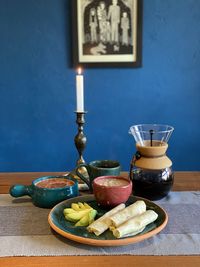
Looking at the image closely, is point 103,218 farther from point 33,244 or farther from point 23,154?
point 23,154

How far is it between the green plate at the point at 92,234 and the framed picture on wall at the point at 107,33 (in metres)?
1.25

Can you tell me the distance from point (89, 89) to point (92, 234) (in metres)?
1.40

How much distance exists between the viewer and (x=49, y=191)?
35.2 inches

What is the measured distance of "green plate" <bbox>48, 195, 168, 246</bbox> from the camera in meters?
0.68

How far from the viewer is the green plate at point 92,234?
68 centimetres

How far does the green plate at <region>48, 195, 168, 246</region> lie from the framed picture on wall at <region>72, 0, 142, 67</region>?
4.10ft

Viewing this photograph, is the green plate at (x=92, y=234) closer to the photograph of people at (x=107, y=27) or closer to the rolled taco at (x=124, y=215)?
the rolled taco at (x=124, y=215)

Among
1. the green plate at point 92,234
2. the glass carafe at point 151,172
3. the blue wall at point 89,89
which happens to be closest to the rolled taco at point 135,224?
the green plate at point 92,234

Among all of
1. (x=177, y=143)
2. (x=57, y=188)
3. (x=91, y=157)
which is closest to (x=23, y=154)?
(x=91, y=157)

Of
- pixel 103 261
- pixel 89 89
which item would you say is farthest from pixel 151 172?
pixel 89 89

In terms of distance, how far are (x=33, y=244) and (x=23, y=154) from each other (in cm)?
145

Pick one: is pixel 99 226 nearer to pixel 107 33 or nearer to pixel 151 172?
pixel 151 172

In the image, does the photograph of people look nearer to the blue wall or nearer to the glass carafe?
the blue wall

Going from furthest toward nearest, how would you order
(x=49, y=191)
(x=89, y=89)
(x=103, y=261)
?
1. (x=89, y=89)
2. (x=49, y=191)
3. (x=103, y=261)
